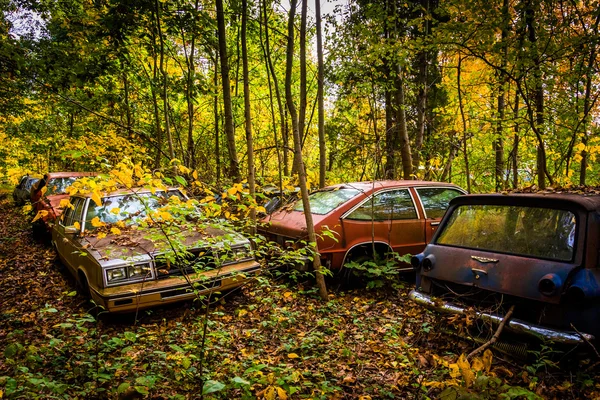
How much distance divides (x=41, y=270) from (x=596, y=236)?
8.65 meters

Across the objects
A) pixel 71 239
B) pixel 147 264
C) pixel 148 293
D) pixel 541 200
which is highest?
pixel 541 200

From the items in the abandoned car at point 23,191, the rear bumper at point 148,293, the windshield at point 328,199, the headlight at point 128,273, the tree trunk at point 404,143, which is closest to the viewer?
the rear bumper at point 148,293

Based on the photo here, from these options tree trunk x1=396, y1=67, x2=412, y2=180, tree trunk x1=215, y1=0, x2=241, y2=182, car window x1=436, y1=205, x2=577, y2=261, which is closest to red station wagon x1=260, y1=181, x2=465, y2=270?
tree trunk x1=215, y1=0, x2=241, y2=182

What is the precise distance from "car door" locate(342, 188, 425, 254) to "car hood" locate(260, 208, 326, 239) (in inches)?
22.7

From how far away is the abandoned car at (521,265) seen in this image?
2729 mm

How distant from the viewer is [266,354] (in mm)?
3766

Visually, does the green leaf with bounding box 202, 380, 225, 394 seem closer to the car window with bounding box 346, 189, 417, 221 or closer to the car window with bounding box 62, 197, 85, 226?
the car window with bounding box 346, 189, 417, 221

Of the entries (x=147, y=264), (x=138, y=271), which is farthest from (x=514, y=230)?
(x=138, y=271)

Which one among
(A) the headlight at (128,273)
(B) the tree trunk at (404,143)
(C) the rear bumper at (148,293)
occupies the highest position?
(B) the tree trunk at (404,143)

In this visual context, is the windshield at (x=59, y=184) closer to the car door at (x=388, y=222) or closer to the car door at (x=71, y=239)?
the car door at (x=71, y=239)

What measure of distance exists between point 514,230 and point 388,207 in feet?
8.58

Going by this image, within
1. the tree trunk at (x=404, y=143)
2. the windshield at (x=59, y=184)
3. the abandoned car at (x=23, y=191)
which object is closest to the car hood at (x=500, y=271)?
the tree trunk at (x=404, y=143)

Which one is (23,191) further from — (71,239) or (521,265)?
(521,265)

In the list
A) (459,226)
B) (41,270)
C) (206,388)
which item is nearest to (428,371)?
(459,226)
